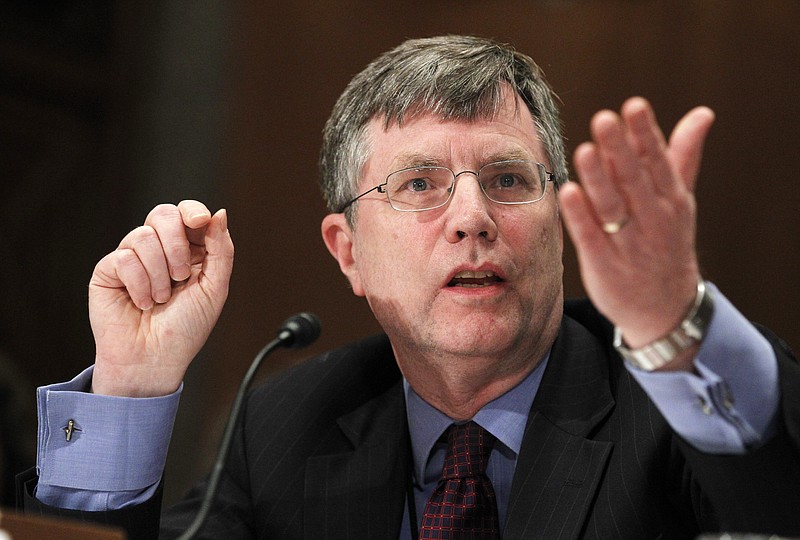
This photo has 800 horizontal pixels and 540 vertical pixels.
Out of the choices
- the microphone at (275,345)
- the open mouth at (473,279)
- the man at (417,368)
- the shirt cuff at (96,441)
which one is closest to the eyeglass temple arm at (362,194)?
the man at (417,368)

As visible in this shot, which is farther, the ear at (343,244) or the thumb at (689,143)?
the ear at (343,244)

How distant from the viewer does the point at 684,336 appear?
1.23 metres

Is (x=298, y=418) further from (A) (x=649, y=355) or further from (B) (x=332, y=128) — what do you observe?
(A) (x=649, y=355)

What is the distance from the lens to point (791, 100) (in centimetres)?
316

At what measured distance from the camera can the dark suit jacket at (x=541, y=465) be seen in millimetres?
1271

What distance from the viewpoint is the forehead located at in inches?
74.5

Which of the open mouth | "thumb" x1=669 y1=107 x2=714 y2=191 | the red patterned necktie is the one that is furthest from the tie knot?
"thumb" x1=669 y1=107 x2=714 y2=191

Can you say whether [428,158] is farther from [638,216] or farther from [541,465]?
[638,216]

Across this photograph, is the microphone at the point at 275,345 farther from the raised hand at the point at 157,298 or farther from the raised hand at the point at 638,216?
the raised hand at the point at 638,216

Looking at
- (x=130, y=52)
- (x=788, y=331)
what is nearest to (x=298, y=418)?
(x=788, y=331)

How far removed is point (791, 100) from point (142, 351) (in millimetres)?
2420

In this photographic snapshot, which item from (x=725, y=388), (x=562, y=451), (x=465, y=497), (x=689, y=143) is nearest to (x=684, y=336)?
(x=725, y=388)

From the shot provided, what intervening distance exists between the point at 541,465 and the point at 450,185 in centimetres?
59

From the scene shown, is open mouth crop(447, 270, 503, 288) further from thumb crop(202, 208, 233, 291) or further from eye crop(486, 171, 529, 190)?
thumb crop(202, 208, 233, 291)
